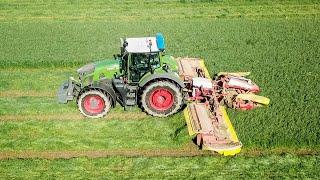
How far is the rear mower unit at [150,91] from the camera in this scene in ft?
41.9

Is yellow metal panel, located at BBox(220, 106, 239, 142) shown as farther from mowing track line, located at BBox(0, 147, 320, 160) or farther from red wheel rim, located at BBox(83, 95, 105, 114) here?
red wheel rim, located at BBox(83, 95, 105, 114)

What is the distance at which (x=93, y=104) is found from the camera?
13.1 meters

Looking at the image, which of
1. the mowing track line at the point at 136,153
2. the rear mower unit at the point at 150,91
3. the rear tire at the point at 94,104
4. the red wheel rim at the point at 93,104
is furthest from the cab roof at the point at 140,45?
the mowing track line at the point at 136,153

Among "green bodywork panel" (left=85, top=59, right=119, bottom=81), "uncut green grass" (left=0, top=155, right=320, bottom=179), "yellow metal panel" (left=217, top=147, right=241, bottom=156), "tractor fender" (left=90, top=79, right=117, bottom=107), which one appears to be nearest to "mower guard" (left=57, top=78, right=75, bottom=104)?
"green bodywork panel" (left=85, top=59, right=119, bottom=81)

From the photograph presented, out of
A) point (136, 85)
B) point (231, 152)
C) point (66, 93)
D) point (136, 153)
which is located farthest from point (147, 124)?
point (231, 152)

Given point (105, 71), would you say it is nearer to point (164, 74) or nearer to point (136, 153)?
point (164, 74)

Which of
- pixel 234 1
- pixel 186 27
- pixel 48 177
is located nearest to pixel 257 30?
pixel 186 27

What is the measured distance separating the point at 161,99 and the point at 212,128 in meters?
2.04

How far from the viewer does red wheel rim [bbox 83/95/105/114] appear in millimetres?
12969

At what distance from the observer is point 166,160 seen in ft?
36.1

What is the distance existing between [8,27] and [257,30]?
13508 mm

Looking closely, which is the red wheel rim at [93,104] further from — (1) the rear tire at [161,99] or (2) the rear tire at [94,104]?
(1) the rear tire at [161,99]

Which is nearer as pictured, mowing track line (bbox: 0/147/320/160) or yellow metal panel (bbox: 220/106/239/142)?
mowing track line (bbox: 0/147/320/160)

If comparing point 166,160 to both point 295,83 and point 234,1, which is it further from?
point 234,1
